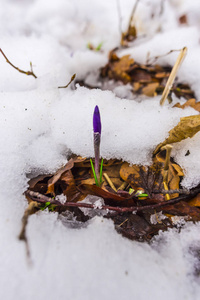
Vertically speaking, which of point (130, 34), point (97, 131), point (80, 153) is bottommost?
point (80, 153)

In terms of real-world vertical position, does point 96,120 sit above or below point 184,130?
above

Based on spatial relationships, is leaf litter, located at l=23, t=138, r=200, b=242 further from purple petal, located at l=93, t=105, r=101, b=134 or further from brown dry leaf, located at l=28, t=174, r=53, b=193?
purple petal, located at l=93, t=105, r=101, b=134

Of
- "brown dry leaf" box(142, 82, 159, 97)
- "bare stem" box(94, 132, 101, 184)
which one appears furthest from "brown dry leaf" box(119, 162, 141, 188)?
"brown dry leaf" box(142, 82, 159, 97)

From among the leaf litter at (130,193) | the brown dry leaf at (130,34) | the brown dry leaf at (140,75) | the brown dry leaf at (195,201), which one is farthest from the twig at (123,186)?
the brown dry leaf at (130,34)

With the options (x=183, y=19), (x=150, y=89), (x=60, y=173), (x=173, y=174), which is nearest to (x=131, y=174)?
(x=173, y=174)

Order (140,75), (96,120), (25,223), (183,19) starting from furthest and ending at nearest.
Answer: (183,19), (140,75), (96,120), (25,223)

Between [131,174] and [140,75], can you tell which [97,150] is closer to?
[131,174]

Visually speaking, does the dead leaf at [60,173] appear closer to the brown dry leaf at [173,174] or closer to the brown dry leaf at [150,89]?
the brown dry leaf at [173,174]

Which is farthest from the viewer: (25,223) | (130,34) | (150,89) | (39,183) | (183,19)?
(183,19)
